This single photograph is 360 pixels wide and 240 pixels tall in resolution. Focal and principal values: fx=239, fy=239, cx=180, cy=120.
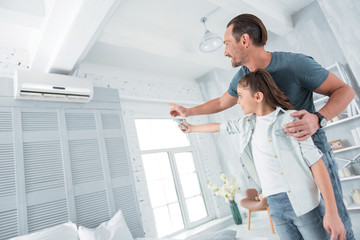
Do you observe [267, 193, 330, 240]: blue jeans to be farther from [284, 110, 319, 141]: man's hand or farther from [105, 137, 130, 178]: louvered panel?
[105, 137, 130, 178]: louvered panel

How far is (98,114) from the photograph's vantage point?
11.0ft

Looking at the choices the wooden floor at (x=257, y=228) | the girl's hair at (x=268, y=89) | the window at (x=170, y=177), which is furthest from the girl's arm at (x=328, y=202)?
the window at (x=170, y=177)

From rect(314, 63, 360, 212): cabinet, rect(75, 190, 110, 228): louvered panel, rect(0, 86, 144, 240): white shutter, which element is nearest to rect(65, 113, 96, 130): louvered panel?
rect(0, 86, 144, 240): white shutter

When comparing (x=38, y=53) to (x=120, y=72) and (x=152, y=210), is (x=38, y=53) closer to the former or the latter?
(x=120, y=72)

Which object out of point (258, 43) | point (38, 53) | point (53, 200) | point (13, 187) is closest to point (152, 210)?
point (53, 200)

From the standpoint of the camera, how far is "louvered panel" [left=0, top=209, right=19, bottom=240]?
2.31 metres

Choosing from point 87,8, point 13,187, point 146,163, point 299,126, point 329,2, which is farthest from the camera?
point 146,163

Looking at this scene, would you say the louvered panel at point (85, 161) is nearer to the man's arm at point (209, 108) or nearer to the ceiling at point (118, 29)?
the ceiling at point (118, 29)

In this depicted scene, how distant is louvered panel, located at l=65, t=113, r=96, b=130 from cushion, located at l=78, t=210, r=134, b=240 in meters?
1.23

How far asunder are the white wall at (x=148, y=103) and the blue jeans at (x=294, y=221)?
2808 mm

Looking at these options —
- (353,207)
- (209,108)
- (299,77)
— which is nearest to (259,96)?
(299,77)

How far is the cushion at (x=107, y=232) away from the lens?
95.2 inches

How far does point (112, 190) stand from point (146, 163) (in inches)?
41.4

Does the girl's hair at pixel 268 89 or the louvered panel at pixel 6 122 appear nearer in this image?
the girl's hair at pixel 268 89
